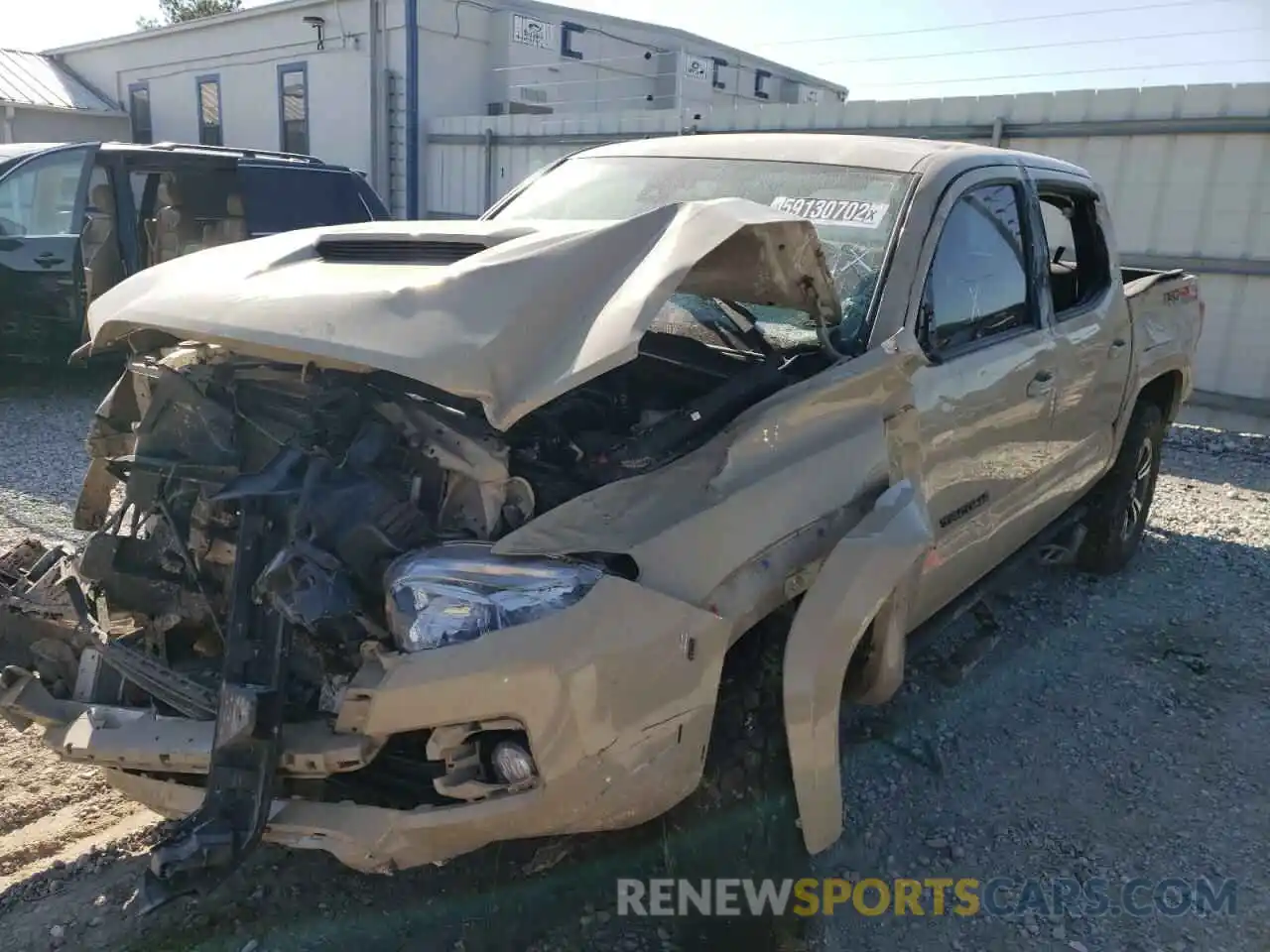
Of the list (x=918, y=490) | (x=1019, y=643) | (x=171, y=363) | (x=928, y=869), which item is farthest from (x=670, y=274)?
(x=1019, y=643)

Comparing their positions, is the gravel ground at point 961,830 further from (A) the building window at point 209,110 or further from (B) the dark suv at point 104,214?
(A) the building window at point 209,110

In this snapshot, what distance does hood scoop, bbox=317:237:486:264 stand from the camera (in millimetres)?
2623

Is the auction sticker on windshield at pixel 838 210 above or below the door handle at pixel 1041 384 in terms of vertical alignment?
above

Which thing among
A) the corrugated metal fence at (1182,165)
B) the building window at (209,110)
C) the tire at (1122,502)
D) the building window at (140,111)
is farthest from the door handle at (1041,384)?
the building window at (140,111)

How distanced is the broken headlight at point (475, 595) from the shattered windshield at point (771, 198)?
3.85 feet

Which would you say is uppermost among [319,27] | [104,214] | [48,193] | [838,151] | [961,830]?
[319,27]

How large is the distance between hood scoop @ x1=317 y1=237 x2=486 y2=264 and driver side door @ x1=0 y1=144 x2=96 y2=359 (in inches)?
221

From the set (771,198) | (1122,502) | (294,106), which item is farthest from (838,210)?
(294,106)

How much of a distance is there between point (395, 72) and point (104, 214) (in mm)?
7672

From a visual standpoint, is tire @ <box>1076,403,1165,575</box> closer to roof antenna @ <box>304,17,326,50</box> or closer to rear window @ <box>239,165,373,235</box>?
rear window @ <box>239,165,373,235</box>

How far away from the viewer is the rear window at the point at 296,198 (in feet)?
26.6

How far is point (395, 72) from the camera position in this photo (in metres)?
14.4

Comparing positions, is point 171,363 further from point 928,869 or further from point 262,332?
point 928,869

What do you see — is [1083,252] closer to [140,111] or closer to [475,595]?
[475,595]
